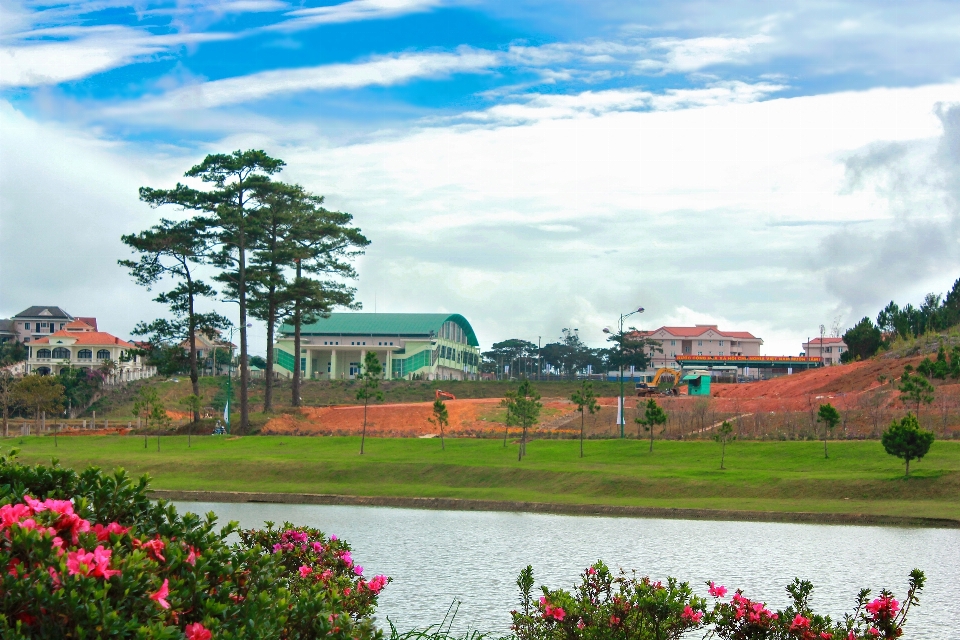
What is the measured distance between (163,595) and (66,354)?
12014cm

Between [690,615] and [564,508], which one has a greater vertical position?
[690,615]

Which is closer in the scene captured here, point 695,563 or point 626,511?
point 695,563

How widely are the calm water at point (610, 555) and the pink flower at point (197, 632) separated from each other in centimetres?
992

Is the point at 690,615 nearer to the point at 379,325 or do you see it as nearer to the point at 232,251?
the point at 232,251

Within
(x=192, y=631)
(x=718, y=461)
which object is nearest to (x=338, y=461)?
(x=718, y=461)

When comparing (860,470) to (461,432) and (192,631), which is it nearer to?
(461,432)

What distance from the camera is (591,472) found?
1490 inches

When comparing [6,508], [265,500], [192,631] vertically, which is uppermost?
[6,508]

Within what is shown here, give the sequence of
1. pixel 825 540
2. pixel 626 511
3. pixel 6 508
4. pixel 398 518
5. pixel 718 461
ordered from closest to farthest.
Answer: pixel 6 508 < pixel 825 540 < pixel 398 518 < pixel 626 511 < pixel 718 461

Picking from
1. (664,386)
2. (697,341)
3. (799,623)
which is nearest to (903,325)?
(664,386)

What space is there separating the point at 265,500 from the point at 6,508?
31365 mm

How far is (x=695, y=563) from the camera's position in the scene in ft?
71.8

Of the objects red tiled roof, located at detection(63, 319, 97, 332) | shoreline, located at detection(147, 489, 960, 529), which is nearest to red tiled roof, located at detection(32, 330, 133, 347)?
red tiled roof, located at detection(63, 319, 97, 332)

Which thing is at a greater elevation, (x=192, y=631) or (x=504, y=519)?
(x=192, y=631)
